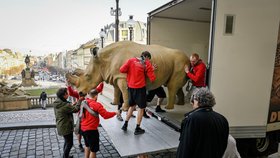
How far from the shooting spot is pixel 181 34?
6.07 meters

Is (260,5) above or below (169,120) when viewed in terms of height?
above

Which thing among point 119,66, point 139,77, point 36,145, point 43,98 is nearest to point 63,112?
point 119,66

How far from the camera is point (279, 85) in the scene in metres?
3.55

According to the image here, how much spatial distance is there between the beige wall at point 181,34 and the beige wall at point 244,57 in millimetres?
2616

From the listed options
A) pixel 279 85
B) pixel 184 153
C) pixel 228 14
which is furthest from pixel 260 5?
pixel 184 153

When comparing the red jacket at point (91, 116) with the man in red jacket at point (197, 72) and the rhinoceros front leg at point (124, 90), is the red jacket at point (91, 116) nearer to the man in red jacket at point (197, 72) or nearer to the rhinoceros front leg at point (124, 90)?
the rhinoceros front leg at point (124, 90)

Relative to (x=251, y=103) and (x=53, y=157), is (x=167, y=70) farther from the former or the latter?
(x=53, y=157)

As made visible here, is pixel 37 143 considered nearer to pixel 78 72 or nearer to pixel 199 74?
pixel 78 72

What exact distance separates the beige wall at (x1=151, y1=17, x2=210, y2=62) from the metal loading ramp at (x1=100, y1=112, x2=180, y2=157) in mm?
2417

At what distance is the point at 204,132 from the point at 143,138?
1.75 m

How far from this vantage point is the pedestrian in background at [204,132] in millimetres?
2059

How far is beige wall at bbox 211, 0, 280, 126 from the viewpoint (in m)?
3.18

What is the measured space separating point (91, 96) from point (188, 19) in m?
3.96

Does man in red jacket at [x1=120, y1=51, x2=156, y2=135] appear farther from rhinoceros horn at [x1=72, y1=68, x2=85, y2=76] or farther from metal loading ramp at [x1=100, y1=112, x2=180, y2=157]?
rhinoceros horn at [x1=72, y1=68, x2=85, y2=76]
